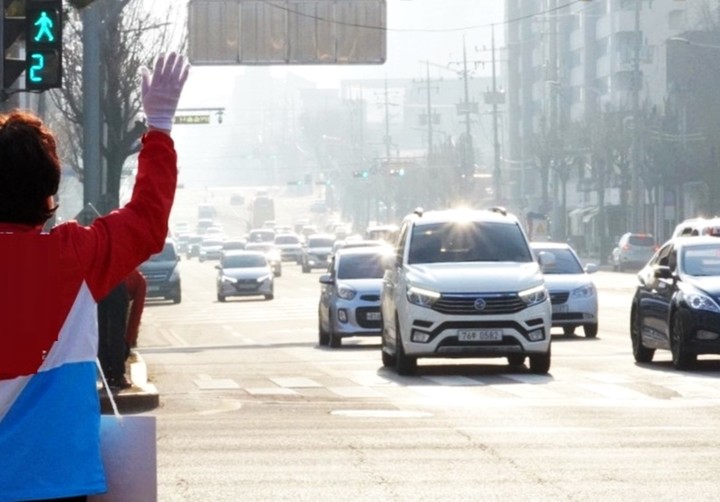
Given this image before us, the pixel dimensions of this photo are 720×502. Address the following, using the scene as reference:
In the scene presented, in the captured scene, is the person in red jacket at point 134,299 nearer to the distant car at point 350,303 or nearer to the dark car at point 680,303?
the dark car at point 680,303

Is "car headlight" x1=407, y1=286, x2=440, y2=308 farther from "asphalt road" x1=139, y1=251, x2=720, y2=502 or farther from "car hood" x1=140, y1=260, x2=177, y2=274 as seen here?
"car hood" x1=140, y1=260, x2=177, y2=274

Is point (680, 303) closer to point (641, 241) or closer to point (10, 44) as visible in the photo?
point (10, 44)

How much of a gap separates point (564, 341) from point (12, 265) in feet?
91.8

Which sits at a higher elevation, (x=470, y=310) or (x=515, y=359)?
(x=470, y=310)

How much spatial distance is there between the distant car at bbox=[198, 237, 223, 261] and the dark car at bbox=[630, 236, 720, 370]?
10380 cm

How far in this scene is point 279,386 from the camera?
71.6 ft

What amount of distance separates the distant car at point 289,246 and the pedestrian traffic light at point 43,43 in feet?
299

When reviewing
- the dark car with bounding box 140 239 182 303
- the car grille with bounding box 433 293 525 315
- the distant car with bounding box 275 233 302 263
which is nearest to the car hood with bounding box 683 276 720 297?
the car grille with bounding box 433 293 525 315

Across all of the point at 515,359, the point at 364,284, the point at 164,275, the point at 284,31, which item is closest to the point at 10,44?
the point at 515,359

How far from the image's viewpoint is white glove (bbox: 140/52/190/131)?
17.9 ft

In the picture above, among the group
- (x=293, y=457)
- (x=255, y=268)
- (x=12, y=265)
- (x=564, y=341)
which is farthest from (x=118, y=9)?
(x=255, y=268)

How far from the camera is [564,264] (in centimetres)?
3500

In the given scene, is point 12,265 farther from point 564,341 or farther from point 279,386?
point 564,341

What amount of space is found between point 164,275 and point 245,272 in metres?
2.52
